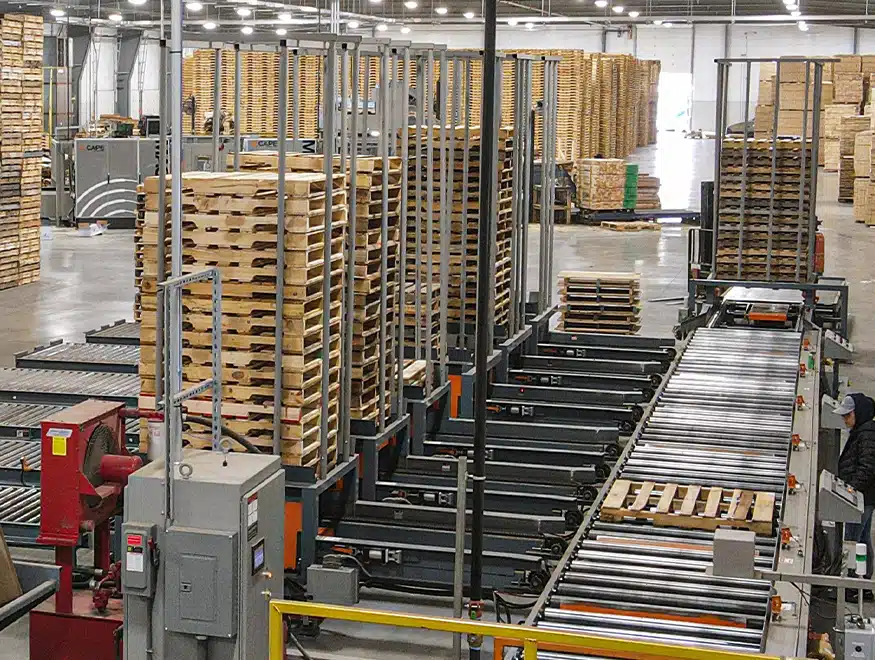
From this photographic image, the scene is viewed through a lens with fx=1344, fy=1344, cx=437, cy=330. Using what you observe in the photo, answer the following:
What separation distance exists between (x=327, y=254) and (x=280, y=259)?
48 centimetres

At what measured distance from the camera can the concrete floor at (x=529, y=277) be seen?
309 inches

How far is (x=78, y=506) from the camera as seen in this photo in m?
6.98

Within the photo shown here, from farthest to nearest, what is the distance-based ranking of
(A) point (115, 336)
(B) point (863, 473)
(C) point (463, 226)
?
(A) point (115, 336) → (C) point (463, 226) → (B) point (863, 473)

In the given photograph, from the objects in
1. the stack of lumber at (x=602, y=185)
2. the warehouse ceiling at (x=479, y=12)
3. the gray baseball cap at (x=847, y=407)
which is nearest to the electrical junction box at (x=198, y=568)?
the gray baseball cap at (x=847, y=407)

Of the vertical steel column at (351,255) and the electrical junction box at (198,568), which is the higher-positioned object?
the vertical steel column at (351,255)

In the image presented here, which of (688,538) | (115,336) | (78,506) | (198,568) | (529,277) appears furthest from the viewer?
(529,277)

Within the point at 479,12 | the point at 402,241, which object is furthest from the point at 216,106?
the point at 479,12

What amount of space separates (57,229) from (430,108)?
19558mm

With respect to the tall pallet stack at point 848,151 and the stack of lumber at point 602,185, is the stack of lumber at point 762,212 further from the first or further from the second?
the tall pallet stack at point 848,151

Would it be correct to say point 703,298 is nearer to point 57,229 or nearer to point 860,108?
point 57,229

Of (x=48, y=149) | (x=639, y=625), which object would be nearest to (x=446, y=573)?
(x=639, y=625)

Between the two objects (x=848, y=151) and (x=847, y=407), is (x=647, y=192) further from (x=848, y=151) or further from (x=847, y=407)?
(x=847, y=407)

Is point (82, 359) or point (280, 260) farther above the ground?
point (280, 260)

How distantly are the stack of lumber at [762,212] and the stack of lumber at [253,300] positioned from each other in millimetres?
7673
